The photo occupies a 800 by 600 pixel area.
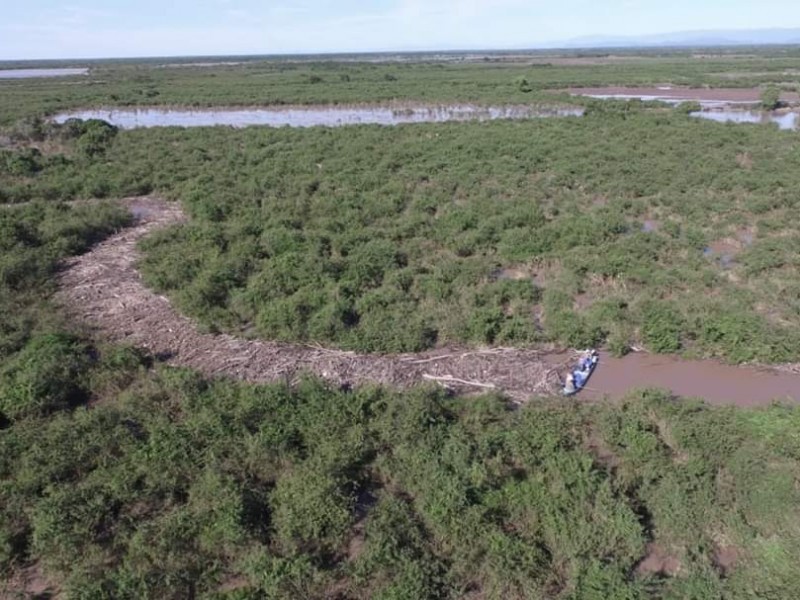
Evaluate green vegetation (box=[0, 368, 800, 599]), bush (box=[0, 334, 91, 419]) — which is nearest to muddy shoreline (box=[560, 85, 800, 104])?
green vegetation (box=[0, 368, 800, 599])

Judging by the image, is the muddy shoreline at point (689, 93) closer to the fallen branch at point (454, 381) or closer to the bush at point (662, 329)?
the bush at point (662, 329)

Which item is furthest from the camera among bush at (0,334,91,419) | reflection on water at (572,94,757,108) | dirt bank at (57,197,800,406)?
reflection on water at (572,94,757,108)

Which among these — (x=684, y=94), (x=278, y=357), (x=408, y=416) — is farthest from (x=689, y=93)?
(x=408, y=416)

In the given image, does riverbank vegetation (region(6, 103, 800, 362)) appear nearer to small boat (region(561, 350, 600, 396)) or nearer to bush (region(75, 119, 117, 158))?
small boat (region(561, 350, 600, 396))

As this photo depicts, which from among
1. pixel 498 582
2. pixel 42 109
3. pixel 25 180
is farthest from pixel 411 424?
pixel 42 109

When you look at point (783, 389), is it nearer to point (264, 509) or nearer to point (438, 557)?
point (438, 557)

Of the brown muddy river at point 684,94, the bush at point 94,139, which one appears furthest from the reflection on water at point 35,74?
the brown muddy river at point 684,94
